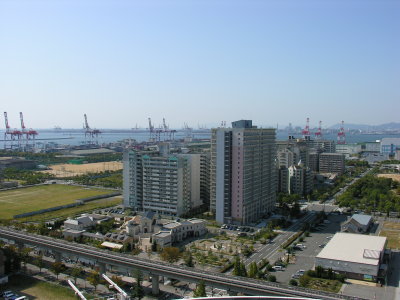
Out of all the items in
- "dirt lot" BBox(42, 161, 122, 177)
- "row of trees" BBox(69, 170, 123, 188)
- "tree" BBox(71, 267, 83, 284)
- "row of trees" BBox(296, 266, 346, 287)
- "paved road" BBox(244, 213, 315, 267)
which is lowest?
"paved road" BBox(244, 213, 315, 267)

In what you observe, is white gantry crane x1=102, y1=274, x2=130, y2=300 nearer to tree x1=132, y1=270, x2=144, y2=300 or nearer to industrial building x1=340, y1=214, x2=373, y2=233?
tree x1=132, y1=270, x2=144, y2=300

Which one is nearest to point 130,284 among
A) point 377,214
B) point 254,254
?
point 254,254

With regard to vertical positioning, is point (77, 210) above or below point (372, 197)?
below

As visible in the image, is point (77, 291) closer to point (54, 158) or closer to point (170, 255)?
point (170, 255)

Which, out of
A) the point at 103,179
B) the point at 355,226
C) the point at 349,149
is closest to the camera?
the point at 355,226

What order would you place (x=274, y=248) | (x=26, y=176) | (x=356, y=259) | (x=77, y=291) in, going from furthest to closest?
(x=26, y=176), (x=274, y=248), (x=356, y=259), (x=77, y=291)

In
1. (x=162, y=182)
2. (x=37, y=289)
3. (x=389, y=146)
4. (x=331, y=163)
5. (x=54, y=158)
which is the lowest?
(x=37, y=289)

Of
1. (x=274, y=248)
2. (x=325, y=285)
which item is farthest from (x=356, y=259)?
(x=274, y=248)

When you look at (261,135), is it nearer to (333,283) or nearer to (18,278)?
(333,283)

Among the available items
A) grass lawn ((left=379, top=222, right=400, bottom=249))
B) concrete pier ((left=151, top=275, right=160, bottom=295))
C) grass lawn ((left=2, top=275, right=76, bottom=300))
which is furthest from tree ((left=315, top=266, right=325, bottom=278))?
grass lawn ((left=2, top=275, right=76, bottom=300))
